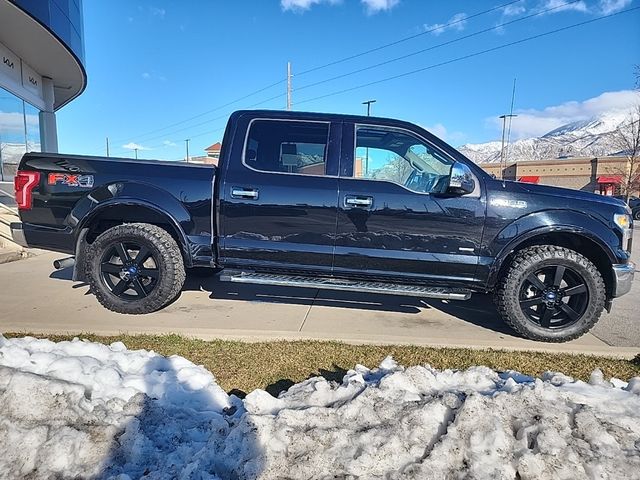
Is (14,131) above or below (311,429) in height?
above

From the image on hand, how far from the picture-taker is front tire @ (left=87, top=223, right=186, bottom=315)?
4.29 metres

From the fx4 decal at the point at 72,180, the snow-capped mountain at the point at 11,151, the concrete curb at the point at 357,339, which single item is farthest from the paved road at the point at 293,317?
the snow-capped mountain at the point at 11,151

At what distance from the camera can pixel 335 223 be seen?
4.10 metres

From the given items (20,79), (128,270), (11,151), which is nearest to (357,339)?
(128,270)

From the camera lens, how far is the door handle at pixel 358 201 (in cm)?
405

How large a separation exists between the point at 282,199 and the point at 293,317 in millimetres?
1254

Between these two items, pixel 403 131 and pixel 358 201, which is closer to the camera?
pixel 358 201

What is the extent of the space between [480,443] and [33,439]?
82.2 inches

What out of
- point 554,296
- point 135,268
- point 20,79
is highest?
point 20,79

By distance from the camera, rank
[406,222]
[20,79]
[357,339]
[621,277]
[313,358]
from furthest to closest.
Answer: [20,79] < [406,222] < [621,277] < [357,339] < [313,358]

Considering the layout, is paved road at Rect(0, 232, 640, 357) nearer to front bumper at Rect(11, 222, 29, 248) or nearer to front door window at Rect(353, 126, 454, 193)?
front bumper at Rect(11, 222, 29, 248)

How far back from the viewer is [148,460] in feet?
6.41

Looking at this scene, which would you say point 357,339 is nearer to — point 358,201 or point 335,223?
point 335,223

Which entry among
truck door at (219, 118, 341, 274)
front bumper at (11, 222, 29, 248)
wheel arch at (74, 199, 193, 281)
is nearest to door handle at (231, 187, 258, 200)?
truck door at (219, 118, 341, 274)
